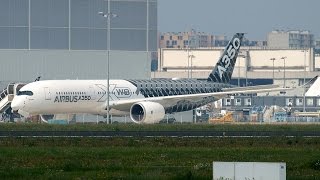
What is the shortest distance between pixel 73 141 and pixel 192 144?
5897 millimetres

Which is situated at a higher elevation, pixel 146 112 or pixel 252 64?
pixel 252 64

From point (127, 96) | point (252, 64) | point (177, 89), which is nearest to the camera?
point (127, 96)

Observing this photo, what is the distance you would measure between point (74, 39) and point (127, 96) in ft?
85.6

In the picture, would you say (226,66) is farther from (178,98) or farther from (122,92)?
(122,92)

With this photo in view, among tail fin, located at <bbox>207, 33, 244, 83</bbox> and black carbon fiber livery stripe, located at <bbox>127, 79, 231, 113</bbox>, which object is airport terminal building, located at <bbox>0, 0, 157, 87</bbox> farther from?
black carbon fiber livery stripe, located at <bbox>127, 79, 231, 113</bbox>

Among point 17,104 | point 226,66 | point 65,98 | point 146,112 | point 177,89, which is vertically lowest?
point 146,112

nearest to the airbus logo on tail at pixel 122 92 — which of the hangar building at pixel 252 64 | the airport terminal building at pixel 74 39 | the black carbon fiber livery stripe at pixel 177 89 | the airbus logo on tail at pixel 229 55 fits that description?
the black carbon fiber livery stripe at pixel 177 89

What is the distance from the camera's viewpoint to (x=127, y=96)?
95250 mm

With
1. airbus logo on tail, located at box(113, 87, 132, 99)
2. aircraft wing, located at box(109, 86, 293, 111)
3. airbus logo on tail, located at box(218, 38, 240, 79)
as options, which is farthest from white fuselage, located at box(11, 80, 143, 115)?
airbus logo on tail, located at box(218, 38, 240, 79)

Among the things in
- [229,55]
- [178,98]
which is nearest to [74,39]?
[229,55]

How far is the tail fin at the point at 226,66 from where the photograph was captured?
10262 centimetres

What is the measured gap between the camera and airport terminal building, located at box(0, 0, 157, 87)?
116375mm

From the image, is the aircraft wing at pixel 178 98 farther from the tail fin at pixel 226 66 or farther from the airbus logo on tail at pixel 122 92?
Answer: the tail fin at pixel 226 66

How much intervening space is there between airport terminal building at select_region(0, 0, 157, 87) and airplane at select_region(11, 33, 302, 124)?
18.3m
